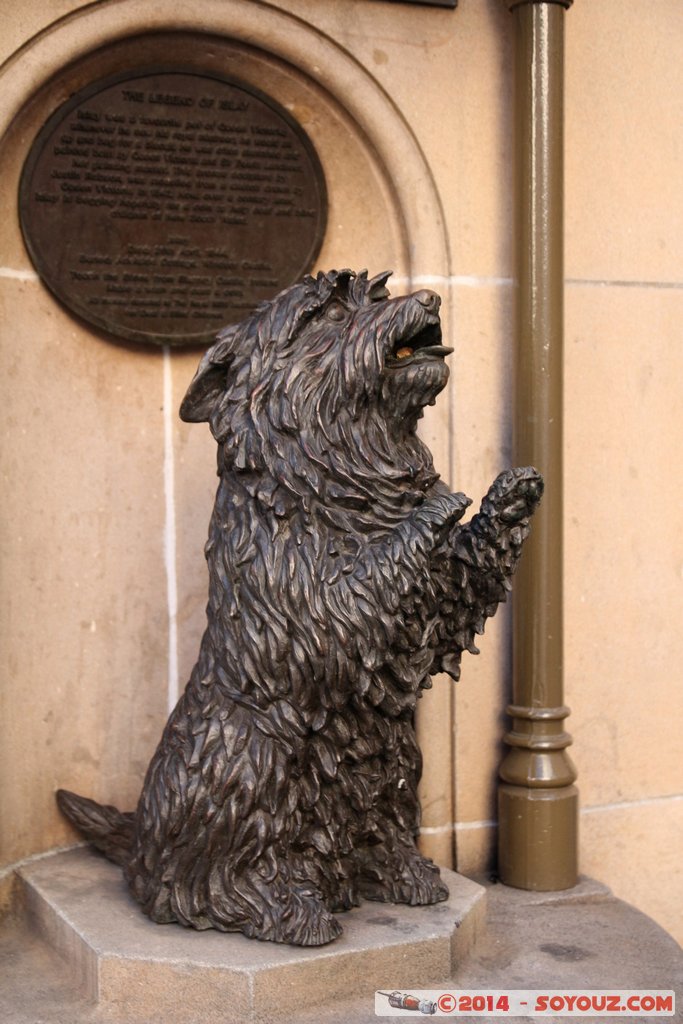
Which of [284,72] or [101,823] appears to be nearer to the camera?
[101,823]

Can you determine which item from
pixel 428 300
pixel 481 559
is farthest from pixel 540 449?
pixel 428 300

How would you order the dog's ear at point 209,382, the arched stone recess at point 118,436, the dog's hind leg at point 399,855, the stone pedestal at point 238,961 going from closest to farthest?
the stone pedestal at point 238,961 < the dog's ear at point 209,382 < the dog's hind leg at point 399,855 < the arched stone recess at point 118,436

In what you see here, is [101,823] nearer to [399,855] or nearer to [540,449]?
[399,855]

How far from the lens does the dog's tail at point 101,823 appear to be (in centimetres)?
358

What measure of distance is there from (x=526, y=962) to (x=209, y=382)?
1.76 metres

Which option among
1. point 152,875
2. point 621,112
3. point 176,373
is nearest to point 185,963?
point 152,875

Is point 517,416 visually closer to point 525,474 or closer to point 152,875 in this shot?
point 525,474

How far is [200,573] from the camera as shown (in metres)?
3.94

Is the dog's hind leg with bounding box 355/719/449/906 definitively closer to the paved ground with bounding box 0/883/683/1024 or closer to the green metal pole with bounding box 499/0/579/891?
the paved ground with bounding box 0/883/683/1024

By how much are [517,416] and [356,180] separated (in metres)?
0.95

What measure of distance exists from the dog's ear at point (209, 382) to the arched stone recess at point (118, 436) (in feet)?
2.29

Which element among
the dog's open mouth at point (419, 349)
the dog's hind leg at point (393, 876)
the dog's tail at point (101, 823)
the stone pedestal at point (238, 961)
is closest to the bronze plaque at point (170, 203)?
the dog's open mouth at point (419, 349)

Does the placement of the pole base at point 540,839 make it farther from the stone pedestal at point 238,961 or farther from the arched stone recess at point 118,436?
the stone pedestal at point 238,961

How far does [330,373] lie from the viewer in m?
2.94
